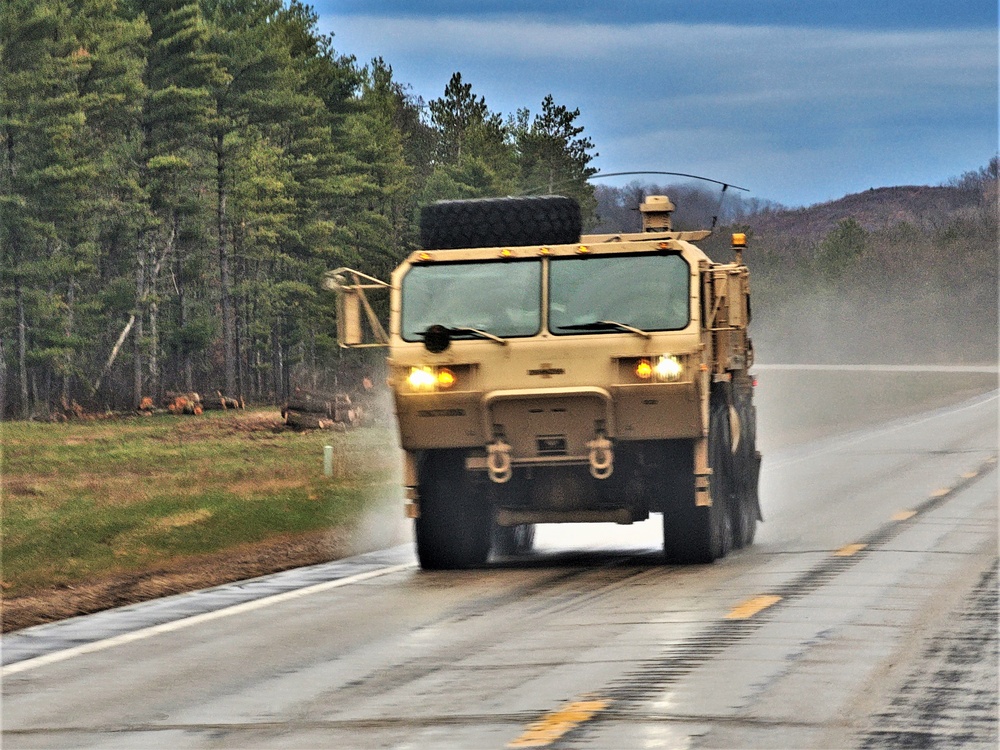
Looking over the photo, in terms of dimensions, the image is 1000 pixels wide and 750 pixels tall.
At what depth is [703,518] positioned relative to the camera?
48.8 ft

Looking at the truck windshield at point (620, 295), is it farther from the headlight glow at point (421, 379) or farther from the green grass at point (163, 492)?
the green grass at point (163, 492)

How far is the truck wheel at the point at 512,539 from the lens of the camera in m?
16.8

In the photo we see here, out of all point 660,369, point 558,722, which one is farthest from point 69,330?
point 558,722

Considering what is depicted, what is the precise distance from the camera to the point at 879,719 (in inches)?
311

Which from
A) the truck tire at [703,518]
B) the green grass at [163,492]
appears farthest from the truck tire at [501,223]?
the green grass at [163,492]

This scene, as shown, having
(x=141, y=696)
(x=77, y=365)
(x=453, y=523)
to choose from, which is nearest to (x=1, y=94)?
(x=77, y=365)

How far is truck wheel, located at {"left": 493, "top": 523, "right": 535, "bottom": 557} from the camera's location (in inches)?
663

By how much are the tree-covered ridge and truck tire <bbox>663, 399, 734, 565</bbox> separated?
44708 millimetres

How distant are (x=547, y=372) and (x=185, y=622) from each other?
3.72 metres

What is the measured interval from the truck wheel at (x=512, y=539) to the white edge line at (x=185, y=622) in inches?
37.6

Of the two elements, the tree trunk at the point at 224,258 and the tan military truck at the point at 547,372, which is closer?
the tan military truck at the point at 547,372

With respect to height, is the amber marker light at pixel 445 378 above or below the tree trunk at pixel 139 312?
below

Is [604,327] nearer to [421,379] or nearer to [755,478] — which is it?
[421,379]

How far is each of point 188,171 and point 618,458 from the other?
6325 centimetres
